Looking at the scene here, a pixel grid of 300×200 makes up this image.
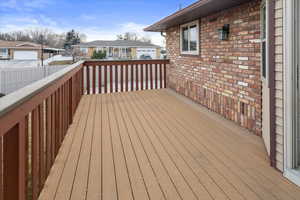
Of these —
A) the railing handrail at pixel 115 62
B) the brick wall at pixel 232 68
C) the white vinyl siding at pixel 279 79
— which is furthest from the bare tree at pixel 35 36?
the white vinyl siding at pixel 279 79

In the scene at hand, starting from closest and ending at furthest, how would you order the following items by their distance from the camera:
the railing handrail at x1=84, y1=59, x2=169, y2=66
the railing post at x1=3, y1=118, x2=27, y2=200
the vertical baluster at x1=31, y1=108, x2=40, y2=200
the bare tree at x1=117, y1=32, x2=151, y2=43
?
the railing post at x1=3, y1=118, x2=27, y2=200 → the vertical baluster at x1=31, y1=108, x2=40, y2=200 → the railing handrail at x1=84, y1=59, x2=169, y2=66 → the bare tree at x1=117, y1=32, x2=151, y2=43

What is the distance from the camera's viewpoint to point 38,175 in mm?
2406

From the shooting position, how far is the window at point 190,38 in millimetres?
6945

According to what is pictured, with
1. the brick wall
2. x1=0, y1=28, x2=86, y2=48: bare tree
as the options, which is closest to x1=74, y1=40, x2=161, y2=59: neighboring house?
x1=0, y1=28, x2=86, y2=48: bare tree

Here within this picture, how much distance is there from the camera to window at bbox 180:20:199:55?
22.8 feet

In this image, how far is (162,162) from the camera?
→ 3109 mm

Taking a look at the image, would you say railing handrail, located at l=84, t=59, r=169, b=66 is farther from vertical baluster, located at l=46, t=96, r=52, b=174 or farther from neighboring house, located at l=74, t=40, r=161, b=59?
neighboring house, located at l=74, t=40, r=161, b=59

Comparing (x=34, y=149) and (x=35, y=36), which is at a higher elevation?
(x=35, y=36)

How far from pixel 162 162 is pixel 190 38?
4.97 meters

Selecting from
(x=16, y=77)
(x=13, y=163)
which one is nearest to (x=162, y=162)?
(x=13, y=163)

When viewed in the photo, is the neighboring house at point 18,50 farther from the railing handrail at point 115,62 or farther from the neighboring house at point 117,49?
the railing handrail at point 115,62

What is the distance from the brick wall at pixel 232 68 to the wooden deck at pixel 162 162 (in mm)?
364

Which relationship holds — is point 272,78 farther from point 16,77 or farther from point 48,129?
point 16,77

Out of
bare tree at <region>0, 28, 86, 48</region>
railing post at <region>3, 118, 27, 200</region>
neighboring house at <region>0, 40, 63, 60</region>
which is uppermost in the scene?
bare tree at <region>0, 28, 86, 48</region>
